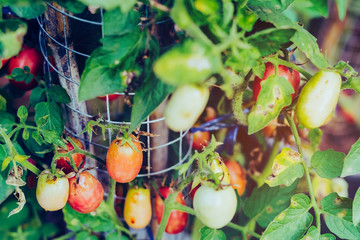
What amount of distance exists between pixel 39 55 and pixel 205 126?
1.09 ft

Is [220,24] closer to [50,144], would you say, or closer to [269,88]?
[269,88]

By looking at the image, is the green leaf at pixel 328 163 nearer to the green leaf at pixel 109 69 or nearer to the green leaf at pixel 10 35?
the green leaf at pixel 109 69

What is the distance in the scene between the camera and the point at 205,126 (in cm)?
76

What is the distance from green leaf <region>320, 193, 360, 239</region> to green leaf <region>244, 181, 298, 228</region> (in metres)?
0.11

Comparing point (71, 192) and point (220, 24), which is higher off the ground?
point (220, 24)

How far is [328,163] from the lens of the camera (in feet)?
2.01

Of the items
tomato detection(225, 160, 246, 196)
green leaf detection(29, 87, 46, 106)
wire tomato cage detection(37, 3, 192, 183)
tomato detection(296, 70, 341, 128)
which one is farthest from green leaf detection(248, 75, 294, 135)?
green leaf detection(29, 87, 46, 106)

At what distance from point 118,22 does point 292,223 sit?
0.38 m

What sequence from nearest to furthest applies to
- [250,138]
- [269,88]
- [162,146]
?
[269,88] → [162,146] → [250,138]

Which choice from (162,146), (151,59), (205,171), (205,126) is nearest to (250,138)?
(205,126)

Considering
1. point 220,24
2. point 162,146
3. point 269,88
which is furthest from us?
point 162,146

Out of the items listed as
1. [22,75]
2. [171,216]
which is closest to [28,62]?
[22,75]

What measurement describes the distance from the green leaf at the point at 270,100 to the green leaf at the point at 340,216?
18 centimetres

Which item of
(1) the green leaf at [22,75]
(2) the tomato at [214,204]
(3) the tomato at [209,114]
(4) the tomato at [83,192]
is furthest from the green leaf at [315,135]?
(1) the green leaf at [22,75]
